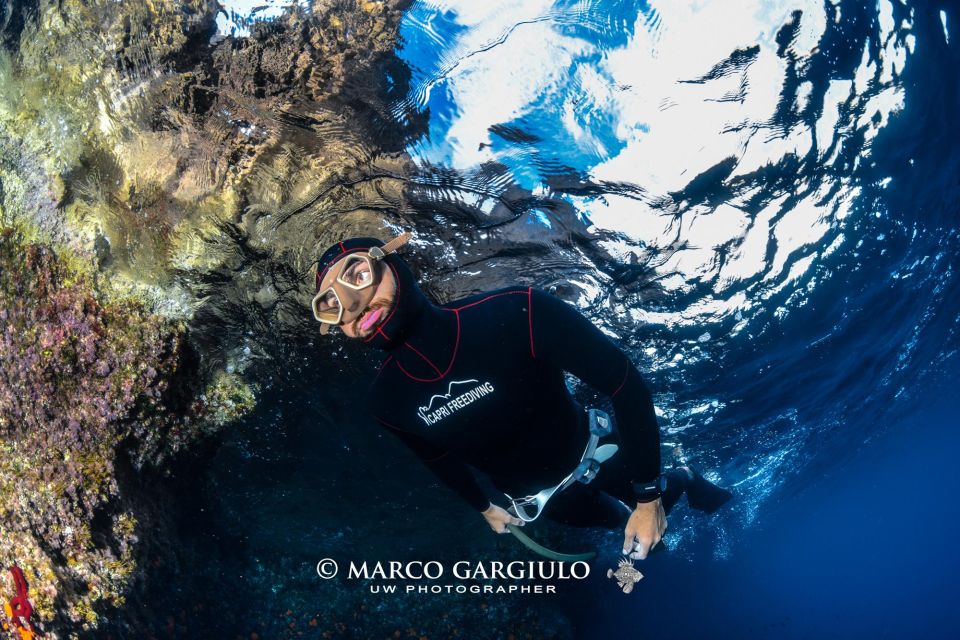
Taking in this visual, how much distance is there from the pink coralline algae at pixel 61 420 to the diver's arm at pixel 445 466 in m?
4.20

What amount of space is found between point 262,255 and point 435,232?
2415mm

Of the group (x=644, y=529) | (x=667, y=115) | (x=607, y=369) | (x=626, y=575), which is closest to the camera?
(x=607, y=369)

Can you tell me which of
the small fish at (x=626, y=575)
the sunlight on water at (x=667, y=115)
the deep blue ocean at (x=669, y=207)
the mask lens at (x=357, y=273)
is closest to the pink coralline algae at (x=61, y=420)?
the deep blue ocean at (x=669, y=207)

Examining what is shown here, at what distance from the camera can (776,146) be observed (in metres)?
6.36

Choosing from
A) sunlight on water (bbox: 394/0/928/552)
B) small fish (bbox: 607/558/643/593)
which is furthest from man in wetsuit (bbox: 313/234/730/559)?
sunlight on water (bbox: 394/0/928/552)

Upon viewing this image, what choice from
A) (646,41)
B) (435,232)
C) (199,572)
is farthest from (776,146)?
(199,572)

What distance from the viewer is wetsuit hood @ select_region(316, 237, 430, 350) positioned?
3.50 meters

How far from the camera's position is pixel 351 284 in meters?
3.45

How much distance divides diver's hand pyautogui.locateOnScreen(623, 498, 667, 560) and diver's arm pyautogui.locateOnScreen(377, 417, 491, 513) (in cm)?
150

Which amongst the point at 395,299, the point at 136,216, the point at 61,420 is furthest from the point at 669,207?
the point at 61,420

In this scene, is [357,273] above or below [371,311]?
above

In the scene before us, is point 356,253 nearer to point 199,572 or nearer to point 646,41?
point 646,41

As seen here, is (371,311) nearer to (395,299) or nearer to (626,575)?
(395,299)

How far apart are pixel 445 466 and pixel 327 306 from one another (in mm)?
1994
